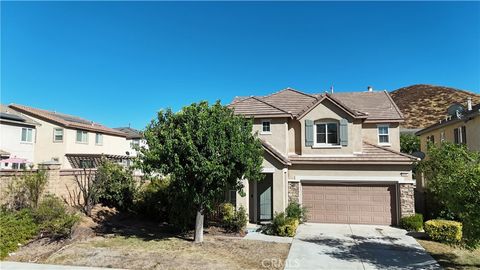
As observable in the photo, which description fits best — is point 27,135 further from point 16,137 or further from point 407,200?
point 407,200

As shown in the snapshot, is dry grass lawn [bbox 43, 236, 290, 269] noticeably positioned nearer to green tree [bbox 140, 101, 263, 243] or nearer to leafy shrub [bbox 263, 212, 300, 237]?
green tree [bbox 140, 101, 263, 243]

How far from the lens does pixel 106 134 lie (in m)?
36.3

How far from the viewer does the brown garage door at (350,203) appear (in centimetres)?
1669

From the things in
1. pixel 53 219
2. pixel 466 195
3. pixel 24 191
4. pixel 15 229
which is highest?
pixel 466 195

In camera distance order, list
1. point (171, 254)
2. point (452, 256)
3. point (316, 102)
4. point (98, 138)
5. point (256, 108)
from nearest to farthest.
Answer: point (171, 254) → point (452, 256) → point (316, 102) → point (256, 108) → point (98, 138)

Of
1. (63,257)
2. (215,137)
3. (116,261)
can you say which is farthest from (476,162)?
(63,257)

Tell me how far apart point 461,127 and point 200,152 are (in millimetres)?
22610

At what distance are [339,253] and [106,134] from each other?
3113cm

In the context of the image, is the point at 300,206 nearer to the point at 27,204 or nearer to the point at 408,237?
the point at 408,237

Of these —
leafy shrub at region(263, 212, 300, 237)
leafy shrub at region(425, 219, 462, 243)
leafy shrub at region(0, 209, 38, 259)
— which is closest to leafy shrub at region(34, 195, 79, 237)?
leafy shrub at region(0, 209, 38, 259)

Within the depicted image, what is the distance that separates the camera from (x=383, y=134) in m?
20.1

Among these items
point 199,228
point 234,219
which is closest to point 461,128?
point 234,219

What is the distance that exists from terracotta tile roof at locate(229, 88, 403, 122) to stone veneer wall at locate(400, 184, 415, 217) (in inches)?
175

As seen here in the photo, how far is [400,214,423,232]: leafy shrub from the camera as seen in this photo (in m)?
15.3
